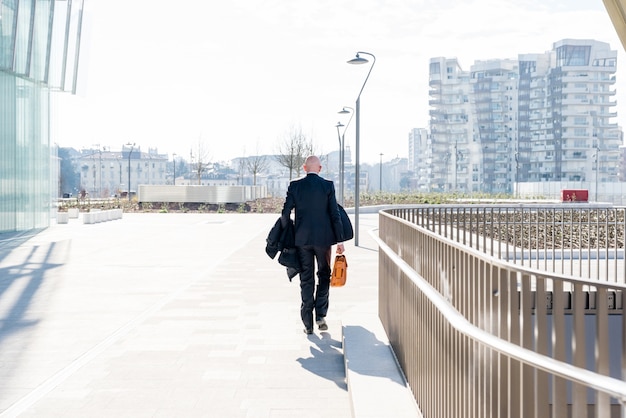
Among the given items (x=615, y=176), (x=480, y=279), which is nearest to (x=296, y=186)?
(x=480, y=279)

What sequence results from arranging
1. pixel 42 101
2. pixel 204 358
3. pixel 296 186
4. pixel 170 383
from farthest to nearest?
pixel 42 101 → pixel 296 186 → pixel 204 358 → pixel 170 383

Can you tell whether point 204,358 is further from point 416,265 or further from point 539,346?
point 539,346

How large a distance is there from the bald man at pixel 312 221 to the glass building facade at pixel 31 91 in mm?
23094

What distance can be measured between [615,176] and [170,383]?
128 m

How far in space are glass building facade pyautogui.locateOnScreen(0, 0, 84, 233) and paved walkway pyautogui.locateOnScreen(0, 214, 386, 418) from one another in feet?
48.1

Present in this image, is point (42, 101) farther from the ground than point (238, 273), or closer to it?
farther from the ground

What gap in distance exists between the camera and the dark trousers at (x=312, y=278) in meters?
6.98

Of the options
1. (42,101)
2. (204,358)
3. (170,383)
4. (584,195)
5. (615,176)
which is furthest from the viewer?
(615,176)

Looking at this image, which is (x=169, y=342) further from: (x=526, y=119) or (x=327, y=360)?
(x=526, y=119)

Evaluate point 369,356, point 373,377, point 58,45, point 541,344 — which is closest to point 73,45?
point 58,45

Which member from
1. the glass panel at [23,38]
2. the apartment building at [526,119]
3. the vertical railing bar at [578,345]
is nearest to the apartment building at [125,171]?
the apartment building at [526,119]

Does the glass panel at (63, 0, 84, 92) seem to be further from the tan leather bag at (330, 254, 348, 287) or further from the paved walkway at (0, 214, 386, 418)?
the tan leather bag at (330, 254, 348, 287)

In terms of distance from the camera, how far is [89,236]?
24078mm

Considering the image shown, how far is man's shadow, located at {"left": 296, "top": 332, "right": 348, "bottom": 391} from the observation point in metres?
5.86
